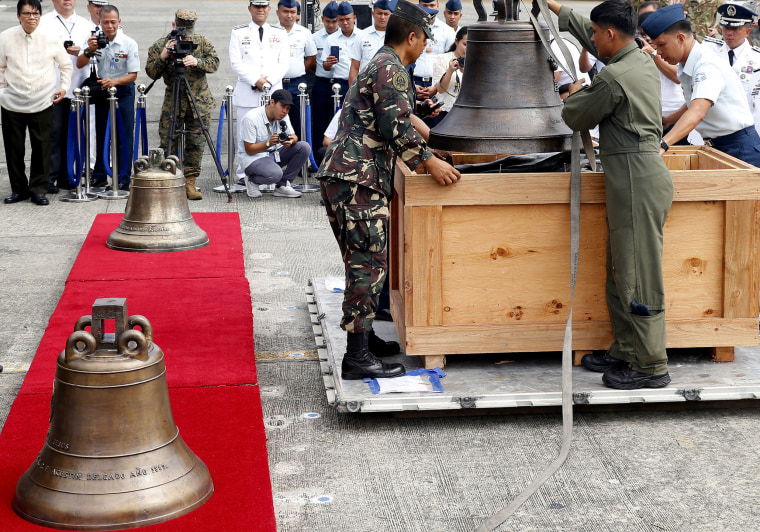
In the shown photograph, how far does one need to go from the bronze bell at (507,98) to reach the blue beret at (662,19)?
0.85 m

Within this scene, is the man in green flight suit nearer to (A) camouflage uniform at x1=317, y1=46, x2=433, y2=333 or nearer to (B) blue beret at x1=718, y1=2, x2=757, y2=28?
(A) camouflage uniform at x1=317, y1=46, x2=433, y2=333

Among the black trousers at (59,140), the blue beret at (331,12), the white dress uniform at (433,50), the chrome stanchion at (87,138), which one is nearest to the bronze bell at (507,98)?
the white dress uniform at (433,50)

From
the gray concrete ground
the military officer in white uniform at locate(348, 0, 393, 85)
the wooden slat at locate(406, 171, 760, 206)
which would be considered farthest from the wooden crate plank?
the military officer in white uniform at locate(348, 0, 393, 85)

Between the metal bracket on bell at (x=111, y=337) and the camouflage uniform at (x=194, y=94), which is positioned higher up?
the camouflage uniform at (x=194, y=94)

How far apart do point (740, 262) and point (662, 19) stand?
Answer: 1606mm

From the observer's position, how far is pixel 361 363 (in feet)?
16.5

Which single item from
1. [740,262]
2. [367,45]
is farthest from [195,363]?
[367,45]

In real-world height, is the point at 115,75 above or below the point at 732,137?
above

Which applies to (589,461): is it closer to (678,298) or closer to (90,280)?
(678,298)

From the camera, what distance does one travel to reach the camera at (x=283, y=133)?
9719 mm

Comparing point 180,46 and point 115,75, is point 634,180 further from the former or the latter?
point 115,75

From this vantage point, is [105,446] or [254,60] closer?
[105,446]

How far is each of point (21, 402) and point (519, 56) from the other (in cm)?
310

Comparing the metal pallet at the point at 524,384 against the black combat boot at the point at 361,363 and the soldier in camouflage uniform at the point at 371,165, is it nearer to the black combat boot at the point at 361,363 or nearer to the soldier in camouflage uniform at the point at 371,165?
the black combat boot at the point at 361,363
